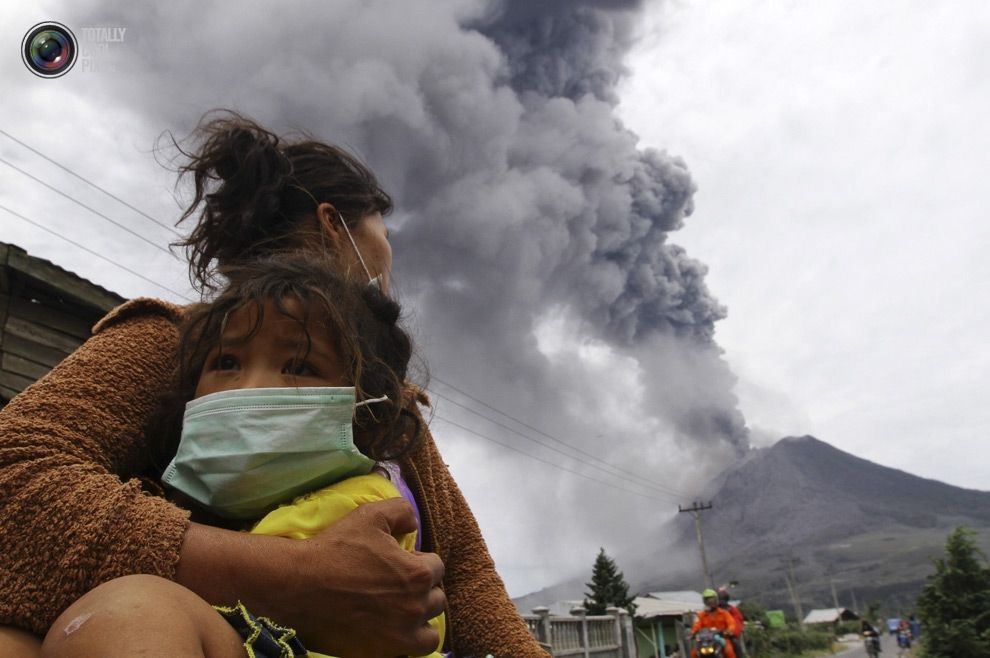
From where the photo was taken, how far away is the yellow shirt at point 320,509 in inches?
34.6

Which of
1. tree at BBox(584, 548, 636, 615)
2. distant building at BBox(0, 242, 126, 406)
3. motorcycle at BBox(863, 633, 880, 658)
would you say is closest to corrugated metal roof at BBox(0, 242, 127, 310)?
distant building at BBox(0, 242, 126, 406)

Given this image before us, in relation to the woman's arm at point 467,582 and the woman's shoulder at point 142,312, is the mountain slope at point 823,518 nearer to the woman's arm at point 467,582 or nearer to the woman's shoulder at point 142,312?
the woman's arm at point 467,582

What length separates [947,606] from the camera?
32.5 ft

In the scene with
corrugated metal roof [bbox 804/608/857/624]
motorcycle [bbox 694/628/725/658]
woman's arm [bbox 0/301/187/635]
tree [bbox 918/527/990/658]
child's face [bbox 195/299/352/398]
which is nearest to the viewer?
woman's arm [bbox 0/301/187/635]

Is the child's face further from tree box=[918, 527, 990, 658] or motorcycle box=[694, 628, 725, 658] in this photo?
tree box=[918, 527, 990, 658]

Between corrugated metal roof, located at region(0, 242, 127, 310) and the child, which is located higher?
corrugated metal roof, located at region(0, 242, 127, 310)

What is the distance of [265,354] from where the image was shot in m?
1.01

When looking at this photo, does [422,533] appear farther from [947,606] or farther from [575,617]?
[947,606]

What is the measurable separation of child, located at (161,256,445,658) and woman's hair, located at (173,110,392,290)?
274 mm

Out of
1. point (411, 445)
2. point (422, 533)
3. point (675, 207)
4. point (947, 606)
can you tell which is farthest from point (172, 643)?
point (675, 207)

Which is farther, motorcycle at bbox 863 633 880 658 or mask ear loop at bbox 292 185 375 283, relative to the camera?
motorcycle at bbox 863 633 880 658

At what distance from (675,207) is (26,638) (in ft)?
212

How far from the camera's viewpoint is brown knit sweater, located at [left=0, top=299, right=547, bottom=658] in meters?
0.73

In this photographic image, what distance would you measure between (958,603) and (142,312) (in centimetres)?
1192
